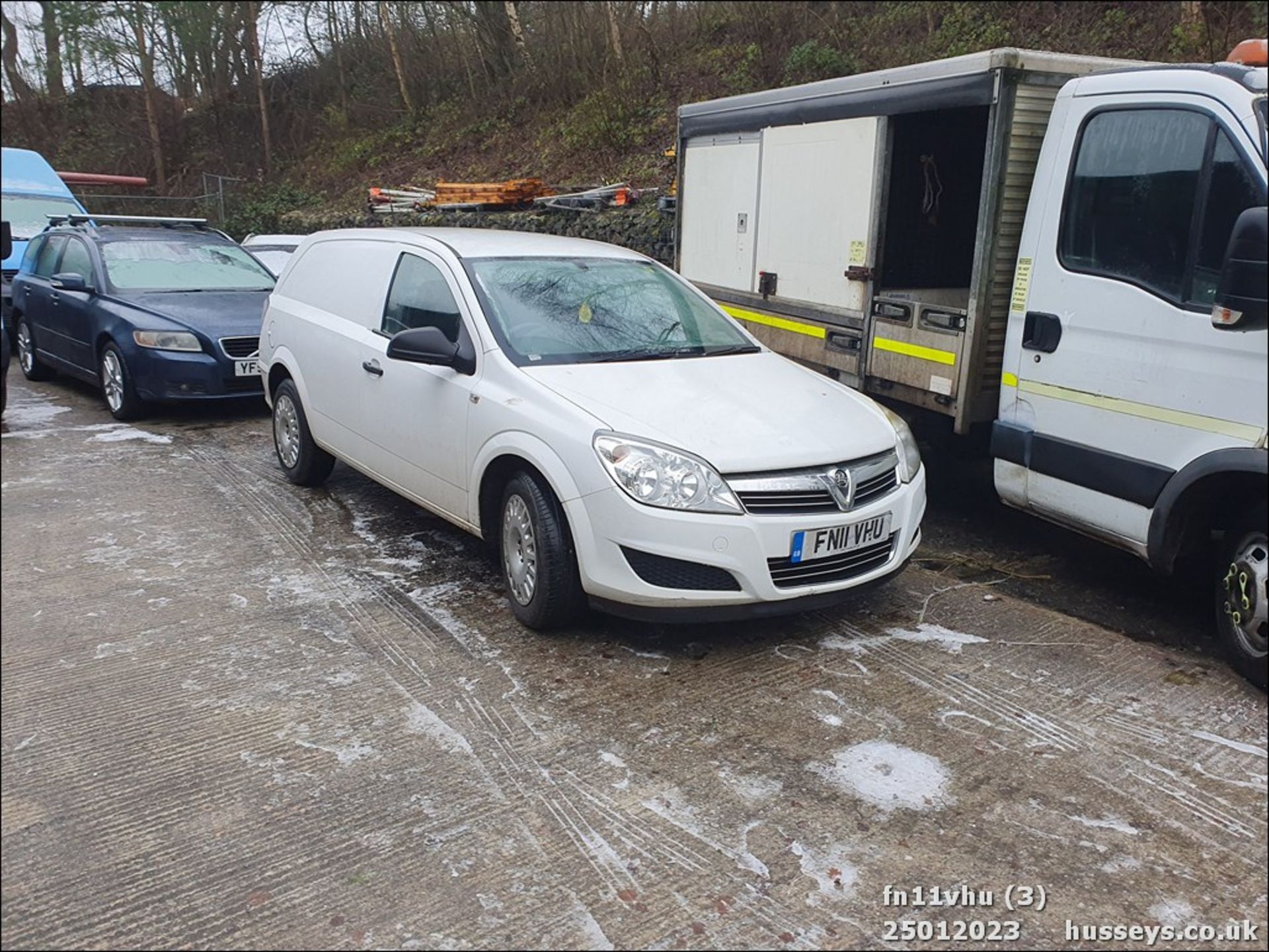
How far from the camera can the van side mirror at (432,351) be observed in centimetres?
475

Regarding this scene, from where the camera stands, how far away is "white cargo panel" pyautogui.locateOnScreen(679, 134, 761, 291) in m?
6.99

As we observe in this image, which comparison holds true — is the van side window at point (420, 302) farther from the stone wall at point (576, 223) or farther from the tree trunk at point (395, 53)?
the tree trunk at point (395, 53)

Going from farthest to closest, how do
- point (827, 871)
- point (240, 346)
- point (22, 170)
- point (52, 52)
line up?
point (240, 346) → point (827, 871) → point (22, 170) → point (52, 52)

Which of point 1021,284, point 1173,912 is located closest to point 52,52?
point 1173,912

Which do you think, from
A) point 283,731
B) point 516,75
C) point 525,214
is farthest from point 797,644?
point 516,75

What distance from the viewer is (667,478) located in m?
4.03

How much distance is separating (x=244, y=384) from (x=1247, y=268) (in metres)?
6.90

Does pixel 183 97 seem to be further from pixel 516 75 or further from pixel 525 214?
pixel 516 75

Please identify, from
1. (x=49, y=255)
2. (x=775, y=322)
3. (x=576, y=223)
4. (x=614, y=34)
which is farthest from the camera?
(x=614, y=34)

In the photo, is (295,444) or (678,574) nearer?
(678,574)

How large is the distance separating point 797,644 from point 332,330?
3378 millimetres

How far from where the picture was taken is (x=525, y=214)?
56.8 feet

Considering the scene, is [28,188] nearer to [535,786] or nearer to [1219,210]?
[535,786]

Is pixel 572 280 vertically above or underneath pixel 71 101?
underneath
